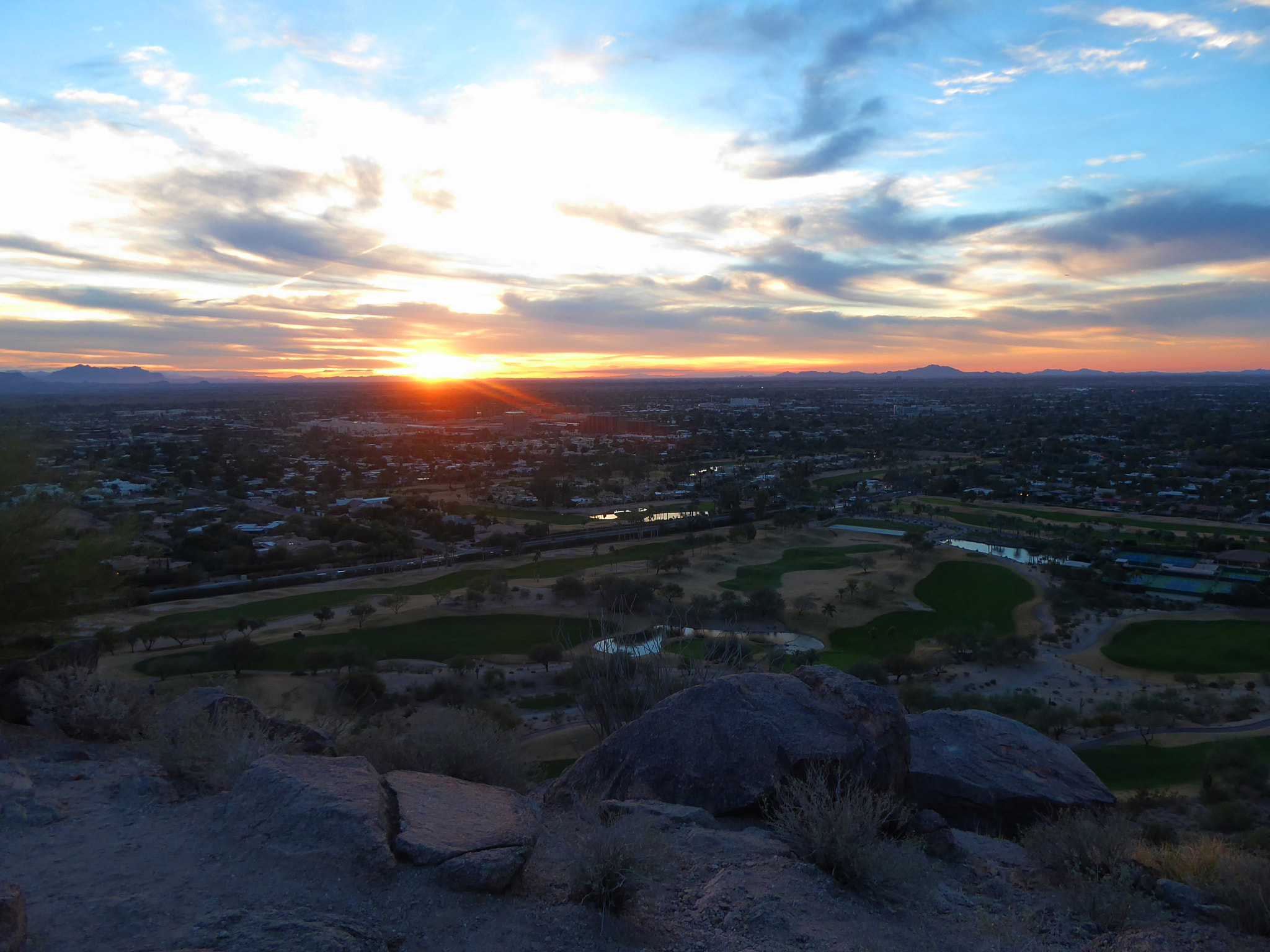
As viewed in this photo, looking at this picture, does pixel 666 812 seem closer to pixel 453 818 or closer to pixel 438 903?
pixel 453 818

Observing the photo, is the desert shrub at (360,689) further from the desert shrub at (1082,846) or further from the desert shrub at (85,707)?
the desert shrub at (1082,846)

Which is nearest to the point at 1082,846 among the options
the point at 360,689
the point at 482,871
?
the point at 482,871

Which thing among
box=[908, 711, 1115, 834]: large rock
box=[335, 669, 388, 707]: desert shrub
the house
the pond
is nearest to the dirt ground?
box=[908, 711, 1115, 834]: large rock

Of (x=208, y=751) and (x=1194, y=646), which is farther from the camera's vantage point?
(x=1194, y=646)

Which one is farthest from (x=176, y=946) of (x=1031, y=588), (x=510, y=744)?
(x=1031, y=588)

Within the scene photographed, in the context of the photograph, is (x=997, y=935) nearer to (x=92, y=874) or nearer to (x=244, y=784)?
(x=244, y=784)

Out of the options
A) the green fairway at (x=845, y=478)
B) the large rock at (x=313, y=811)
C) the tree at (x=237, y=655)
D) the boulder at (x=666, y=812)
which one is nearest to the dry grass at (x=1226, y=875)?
the boulder at (x=666, y=812)
